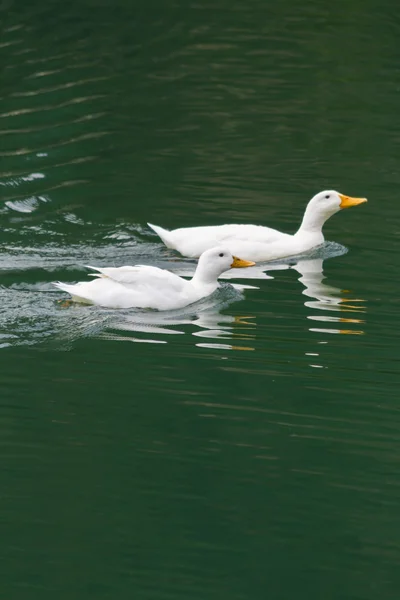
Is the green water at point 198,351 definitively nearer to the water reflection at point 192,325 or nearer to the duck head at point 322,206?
the water reflection at point 192,325

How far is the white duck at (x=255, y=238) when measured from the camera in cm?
1238

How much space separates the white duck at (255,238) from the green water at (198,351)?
20cm

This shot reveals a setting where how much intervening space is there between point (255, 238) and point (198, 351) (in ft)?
9.23

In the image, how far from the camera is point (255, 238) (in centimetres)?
1245

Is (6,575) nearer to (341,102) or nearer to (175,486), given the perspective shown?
(175,486)

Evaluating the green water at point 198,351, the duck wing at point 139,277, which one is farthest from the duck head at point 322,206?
the duck wing at point 139,277

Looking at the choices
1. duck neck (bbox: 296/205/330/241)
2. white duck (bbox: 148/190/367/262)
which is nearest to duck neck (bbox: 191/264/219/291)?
white duck (bbox: 148/190/367/262)

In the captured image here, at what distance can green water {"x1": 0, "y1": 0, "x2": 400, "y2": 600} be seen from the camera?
6.85 metres

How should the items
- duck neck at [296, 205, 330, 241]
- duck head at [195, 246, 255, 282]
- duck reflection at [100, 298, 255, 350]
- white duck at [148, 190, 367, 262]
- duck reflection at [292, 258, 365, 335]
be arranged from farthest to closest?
duck neck at [296, 205, 330, 241]
white duck at [148, 190, 367, 262]
duck head at [195, 246, 255, 282]
duck reflection at [292, 258, 365, 335]
duck reflection at [100, 298, 255, 350]

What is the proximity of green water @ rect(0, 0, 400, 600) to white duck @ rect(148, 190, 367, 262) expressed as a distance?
20 centimetres

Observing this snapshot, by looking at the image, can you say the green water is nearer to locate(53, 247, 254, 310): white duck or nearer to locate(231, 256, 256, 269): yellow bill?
locate(53, 247, 254, 310): white duck

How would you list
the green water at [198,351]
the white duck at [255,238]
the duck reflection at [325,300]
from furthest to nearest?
the white duck at [255,238] → the duck reflection at [325,300] → the green water at [198,351]

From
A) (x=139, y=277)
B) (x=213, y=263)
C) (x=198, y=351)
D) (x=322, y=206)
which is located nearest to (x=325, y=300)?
(x=213, y=263)

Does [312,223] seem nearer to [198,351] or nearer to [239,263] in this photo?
[239,263]
